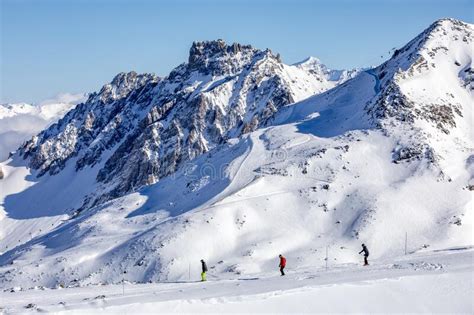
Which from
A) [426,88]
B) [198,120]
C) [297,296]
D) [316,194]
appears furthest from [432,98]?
[198,120]

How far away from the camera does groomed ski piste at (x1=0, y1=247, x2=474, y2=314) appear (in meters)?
24.0

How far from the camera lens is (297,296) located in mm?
25453

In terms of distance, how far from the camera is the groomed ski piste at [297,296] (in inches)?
947

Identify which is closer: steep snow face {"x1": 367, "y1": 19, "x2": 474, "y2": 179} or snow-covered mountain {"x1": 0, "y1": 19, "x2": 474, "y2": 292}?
snow-covered mountain {"x1": 0, "y1": 19, "x2": 474, "y2": 292}

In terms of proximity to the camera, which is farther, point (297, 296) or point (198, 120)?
point (198, 120)

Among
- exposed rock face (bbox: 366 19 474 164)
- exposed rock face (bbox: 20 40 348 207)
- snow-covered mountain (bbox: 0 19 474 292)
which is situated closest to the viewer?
snow-covered mountain (bbox: 0 19 474 292)

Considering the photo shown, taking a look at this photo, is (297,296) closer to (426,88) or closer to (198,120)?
(426,88)

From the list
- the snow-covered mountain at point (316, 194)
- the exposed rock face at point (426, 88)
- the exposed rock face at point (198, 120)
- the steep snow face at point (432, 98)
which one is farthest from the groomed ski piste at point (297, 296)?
the exposed rock face at point (198, 120)

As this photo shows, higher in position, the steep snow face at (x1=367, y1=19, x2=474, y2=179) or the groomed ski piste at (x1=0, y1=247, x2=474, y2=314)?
the steep snow face at (x1=367, y1=19, x2=474, y2=179)

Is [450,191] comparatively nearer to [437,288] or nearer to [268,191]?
[268,191]

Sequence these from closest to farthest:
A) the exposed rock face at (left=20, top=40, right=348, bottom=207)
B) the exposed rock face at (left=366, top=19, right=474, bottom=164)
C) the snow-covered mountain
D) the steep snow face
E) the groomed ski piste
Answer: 1. the groomed ski piste
2. the snow-covered mountain
3. the steep snow face
4. the exposed rock face at (left=366, top=19, right=474, bottom=164)
5. the exposed rock face at (left=20, top=40, right=348, bottom=207)

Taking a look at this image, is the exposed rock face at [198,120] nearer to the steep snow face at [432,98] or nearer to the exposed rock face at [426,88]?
the exposed rock face at [426,88]

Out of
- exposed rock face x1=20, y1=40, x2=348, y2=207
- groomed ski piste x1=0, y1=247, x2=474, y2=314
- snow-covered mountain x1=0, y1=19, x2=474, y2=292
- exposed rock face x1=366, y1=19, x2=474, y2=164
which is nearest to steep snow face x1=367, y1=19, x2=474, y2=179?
exposed rock face x1=366, y1=19, x2=474, y2=164

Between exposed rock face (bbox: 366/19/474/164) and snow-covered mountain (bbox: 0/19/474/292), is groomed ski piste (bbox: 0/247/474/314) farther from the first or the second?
exposed rock face (bbox: 366/19/474/164)
